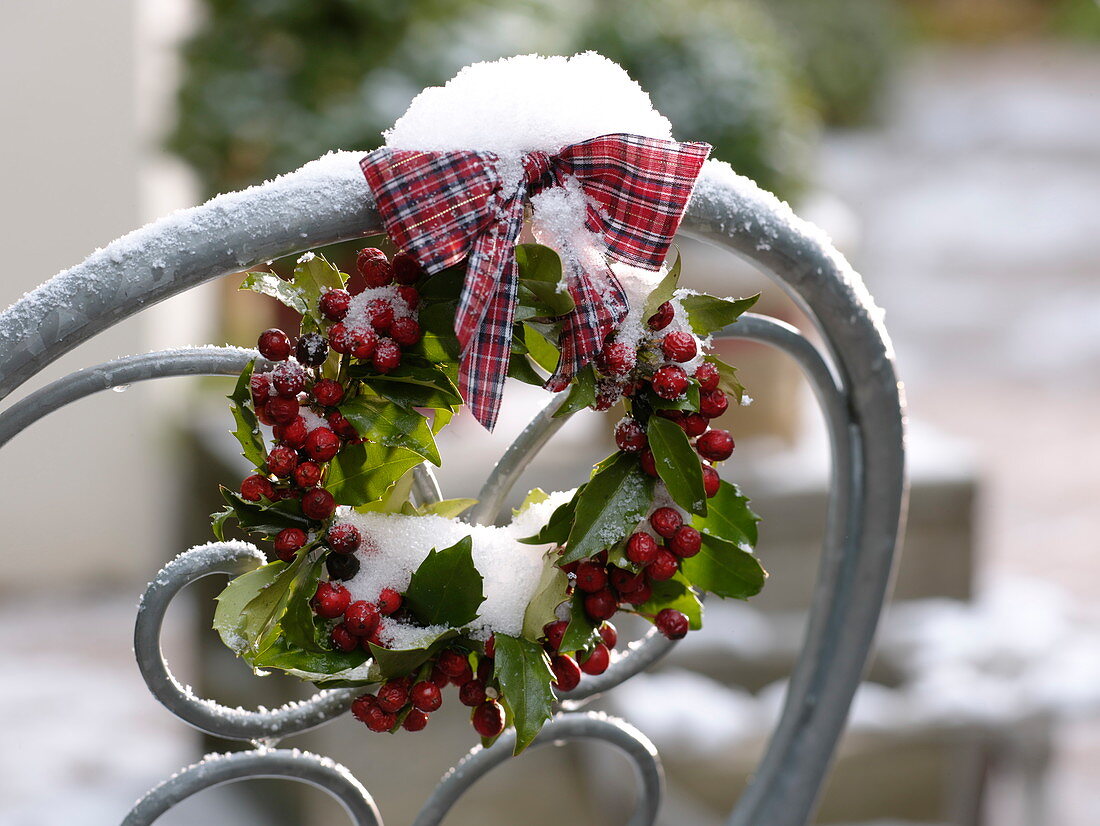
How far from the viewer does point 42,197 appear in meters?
3.12

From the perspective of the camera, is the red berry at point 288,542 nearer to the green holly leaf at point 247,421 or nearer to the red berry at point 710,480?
the green holly leaf at point 247,421

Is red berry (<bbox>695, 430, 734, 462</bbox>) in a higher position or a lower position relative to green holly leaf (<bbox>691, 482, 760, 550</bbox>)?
higher

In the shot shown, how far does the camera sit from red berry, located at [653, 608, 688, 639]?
560 mm

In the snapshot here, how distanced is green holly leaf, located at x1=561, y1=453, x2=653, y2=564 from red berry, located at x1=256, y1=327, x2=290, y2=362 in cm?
14

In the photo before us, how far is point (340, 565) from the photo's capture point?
1.67 ft

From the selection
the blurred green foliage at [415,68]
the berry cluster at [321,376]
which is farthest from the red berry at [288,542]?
the blurred green foliage at [415,68]

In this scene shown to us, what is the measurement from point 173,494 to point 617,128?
2.65 meters

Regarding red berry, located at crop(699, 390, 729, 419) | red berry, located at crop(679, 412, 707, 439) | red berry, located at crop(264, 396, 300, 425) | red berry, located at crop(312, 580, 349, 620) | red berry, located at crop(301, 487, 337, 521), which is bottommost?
red berry, located at crop(312, 580, 349, 620)

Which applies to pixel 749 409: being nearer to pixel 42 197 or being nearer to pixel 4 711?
pixel 4 711

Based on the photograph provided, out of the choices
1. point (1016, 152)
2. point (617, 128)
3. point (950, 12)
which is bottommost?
point (617, 128)

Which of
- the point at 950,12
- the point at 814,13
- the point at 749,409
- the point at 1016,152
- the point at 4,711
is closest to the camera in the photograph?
the point at 749,409

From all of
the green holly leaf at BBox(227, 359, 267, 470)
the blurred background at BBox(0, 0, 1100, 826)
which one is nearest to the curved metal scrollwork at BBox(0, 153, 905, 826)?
the green holly leaf at BBox(227, 359, 267, 470)

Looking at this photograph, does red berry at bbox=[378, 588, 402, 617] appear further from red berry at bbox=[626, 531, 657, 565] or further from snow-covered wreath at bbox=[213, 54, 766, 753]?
red berry at bbox=[626, 531, 657, 565]

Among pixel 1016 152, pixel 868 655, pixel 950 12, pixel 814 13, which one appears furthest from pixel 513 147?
pixel 950 12
